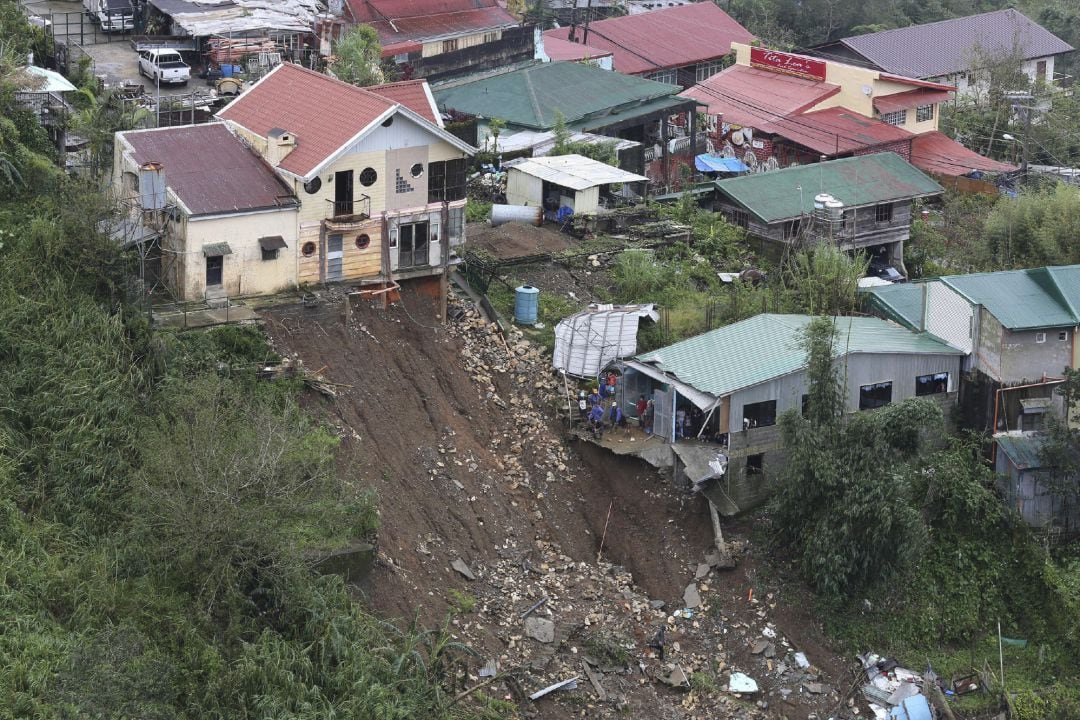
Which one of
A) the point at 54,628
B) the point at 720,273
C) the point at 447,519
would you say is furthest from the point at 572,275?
the point at 54,628

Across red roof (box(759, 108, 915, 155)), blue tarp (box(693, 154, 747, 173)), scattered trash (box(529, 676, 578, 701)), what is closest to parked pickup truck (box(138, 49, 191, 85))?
blue tarp (box(693, 154, 747, 173))

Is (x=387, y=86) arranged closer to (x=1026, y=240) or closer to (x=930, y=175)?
(x=1026, y=240)

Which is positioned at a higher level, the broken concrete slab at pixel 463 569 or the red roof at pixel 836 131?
the red roof at pixel 836 131

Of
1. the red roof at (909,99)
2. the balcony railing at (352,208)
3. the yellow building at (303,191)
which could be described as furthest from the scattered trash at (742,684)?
the red roof at (909,99)

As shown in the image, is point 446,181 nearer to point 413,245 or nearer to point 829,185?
point 413,245

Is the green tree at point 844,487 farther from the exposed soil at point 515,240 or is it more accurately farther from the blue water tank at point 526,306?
the exposed soil at point 515,240

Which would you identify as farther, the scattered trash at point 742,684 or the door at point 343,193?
the door at point 343,193

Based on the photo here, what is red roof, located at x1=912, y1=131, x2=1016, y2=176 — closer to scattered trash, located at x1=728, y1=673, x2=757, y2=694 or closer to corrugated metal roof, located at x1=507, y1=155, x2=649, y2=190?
corrugated metal roof, located at x1=507, y1=155, x2=649, y2=190
